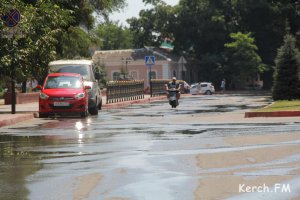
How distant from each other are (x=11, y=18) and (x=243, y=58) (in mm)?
62384

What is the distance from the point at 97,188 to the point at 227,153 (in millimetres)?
3880

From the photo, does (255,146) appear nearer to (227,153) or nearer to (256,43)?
(227,153)

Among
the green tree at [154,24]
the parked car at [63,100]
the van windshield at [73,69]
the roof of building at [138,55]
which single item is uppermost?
the green tree at [154,24]

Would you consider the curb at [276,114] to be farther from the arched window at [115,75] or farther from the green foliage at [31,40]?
the arched window at [115,75]

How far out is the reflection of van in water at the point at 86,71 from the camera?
91.2 feet

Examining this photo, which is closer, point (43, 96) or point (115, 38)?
point (43, 96)

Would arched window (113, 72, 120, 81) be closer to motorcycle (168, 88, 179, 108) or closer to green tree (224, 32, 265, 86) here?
green tree (224, 32, 265, 86)

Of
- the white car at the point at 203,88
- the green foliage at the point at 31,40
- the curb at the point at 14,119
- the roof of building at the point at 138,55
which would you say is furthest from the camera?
the roof of building at the point at 138,55

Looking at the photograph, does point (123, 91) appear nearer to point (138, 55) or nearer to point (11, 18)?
point (11, 18)

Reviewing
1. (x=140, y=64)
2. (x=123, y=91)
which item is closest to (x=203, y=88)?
(x=140, y=64)

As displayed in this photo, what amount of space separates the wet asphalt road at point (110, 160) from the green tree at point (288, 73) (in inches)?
619

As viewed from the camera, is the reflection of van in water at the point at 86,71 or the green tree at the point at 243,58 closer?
the reflection of van in water at the point at 86,71

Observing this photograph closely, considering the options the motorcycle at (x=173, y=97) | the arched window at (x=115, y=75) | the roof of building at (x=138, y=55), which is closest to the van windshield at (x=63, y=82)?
the motorcycle at (x=173, y=97)

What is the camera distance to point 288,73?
33844 mm
